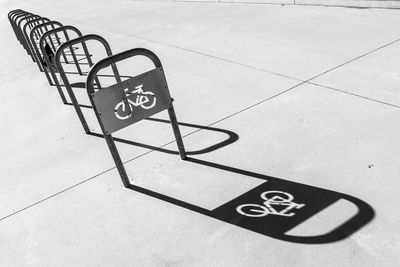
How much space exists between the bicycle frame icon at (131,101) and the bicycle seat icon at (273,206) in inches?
46.5

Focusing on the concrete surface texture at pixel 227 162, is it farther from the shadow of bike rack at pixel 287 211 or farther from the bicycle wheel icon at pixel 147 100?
the bicycle wheel icon at pixel 147 100

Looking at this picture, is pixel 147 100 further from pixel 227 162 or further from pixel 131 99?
pixel 227 162

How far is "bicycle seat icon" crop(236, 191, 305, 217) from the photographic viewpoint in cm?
278

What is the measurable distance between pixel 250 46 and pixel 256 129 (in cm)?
299

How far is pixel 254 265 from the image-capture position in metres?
2.39

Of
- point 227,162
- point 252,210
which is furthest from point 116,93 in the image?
point 252,210

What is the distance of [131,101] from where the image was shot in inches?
122

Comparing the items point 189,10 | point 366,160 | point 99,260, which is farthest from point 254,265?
point 189,10

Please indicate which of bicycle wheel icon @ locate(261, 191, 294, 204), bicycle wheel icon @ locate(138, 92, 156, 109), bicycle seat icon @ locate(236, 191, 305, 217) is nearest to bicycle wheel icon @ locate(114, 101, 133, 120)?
bicycle wheel icon @ locate(138, 92, 156, 109)

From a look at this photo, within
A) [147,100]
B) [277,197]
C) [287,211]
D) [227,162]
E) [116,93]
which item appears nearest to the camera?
[287,211]

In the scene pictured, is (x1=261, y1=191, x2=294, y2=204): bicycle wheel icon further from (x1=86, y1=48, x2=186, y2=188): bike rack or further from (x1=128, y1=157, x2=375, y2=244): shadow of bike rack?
(x1=86, y1=48, x2=186, y2=188): bike rack

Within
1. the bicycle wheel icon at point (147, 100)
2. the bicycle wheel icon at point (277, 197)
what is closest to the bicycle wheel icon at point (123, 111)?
the bicycle wheel icon at point (147, 100)

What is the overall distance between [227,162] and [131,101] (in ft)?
3.47

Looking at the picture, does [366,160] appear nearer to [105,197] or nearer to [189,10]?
[105,197]
